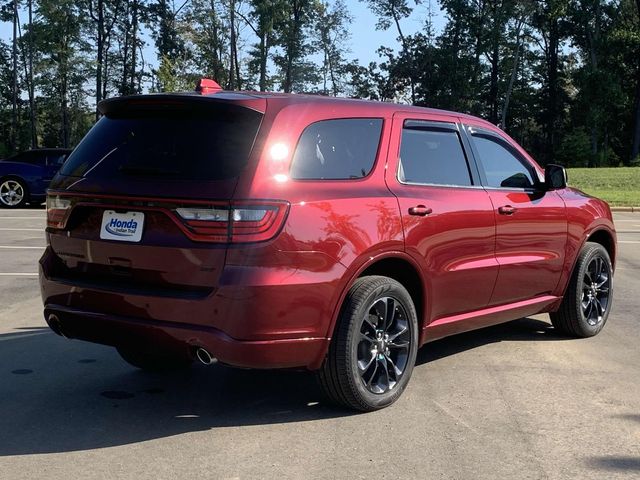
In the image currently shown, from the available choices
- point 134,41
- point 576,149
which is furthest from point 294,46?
point 576,149

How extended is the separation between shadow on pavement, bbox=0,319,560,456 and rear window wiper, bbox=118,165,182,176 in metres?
1.40

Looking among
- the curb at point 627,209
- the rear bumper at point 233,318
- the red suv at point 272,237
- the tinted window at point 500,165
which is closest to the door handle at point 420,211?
the red suv at point 272,237

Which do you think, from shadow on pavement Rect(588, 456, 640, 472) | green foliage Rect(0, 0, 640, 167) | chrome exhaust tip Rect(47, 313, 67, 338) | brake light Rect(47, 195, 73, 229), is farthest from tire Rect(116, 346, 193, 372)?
green foliage Rect(0, 0, 640, 167)

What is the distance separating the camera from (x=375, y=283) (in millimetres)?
4242

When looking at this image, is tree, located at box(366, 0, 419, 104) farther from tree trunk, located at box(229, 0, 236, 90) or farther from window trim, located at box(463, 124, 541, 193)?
window trim, located at box(463, 124, 541, 193)

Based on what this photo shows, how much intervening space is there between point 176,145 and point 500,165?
266 centimetres

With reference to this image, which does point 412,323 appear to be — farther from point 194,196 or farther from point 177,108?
point 177,108

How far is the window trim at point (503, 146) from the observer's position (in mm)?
5301

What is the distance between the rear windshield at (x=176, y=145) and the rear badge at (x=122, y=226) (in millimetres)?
231

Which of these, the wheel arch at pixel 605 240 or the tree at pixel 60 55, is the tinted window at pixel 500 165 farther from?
the tree at pixel 60 55

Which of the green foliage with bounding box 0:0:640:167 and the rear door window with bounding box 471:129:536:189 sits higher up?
the green foliage with bounding box 0:0:640:167

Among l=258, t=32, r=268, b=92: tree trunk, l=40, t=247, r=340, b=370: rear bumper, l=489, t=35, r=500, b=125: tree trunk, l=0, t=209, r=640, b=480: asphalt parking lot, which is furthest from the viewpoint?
l=489, t=35, r=500, b=125: tree trunk

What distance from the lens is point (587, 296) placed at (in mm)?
6375

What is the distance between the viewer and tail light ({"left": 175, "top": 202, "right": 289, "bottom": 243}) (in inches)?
146
